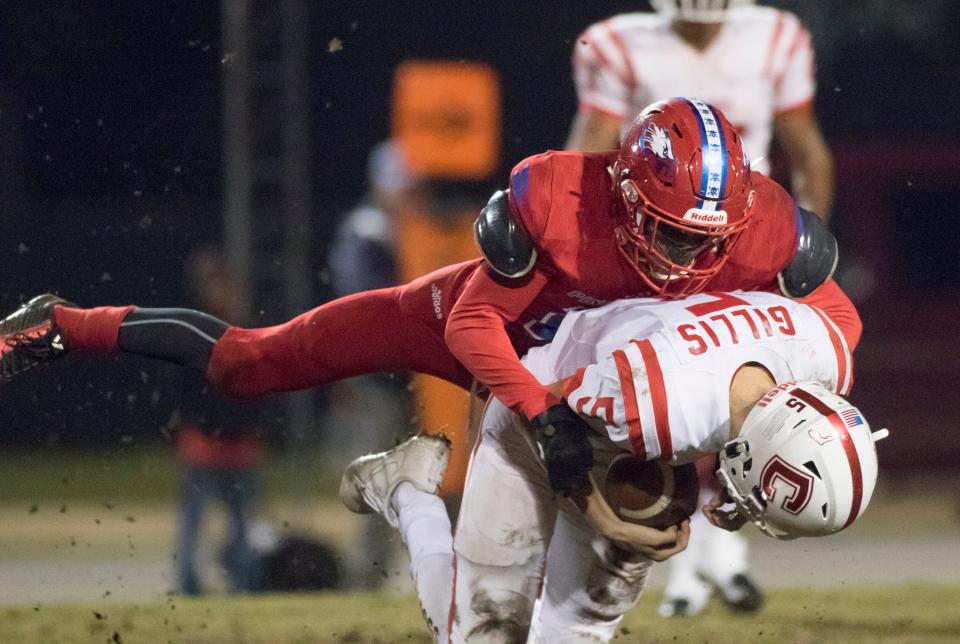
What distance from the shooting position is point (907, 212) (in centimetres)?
1138

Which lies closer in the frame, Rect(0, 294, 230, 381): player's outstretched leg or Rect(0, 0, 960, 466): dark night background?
Rect(0, 294, 230, 381): player's outstretched leg

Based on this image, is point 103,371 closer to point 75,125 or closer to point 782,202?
point 75,125

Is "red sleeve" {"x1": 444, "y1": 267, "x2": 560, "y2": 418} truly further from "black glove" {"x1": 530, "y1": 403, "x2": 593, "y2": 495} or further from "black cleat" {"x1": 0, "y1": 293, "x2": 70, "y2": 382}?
"black cleat" {"x1": 0, "y1": 293, "x2": 70, "y2": 382}

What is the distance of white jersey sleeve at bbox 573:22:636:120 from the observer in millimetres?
5430

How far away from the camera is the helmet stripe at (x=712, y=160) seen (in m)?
3.62

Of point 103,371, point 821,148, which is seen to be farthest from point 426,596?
point 103,371

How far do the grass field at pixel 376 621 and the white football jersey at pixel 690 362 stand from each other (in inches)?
61.9

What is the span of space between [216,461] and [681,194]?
3.96m

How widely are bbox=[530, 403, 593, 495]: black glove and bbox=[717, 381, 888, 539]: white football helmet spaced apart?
32cm

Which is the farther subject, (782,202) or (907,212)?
(907,212)

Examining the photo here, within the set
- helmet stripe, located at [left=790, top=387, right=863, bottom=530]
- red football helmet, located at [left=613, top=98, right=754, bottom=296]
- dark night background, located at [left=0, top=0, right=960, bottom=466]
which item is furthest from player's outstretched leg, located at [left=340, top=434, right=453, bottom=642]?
dark night background, located at [left=0, top=0, right=960, bottom=466]

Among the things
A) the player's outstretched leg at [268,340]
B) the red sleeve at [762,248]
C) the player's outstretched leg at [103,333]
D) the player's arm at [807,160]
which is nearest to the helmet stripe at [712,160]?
the red sleeve at [762,248]

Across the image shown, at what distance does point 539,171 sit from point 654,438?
82 cm

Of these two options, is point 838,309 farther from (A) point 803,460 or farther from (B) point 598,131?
(B) point 598,131
